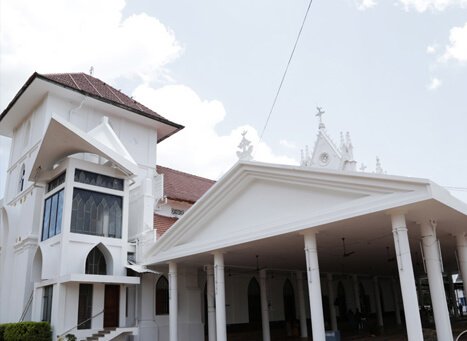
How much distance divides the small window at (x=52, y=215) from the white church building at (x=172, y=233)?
0.08 m

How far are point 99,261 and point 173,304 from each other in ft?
12.3

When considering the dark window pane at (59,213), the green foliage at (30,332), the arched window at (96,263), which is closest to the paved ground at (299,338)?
the arched window at (96,263)

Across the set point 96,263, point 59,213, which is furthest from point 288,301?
point 59,213

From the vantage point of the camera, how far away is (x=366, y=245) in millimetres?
15812

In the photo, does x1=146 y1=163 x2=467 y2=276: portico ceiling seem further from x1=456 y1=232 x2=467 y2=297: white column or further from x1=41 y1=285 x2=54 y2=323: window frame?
x1=41 y1=285 x2=54 y2=323: window frame

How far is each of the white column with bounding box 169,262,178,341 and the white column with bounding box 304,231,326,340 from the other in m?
6.22

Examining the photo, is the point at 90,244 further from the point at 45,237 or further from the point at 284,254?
the point at 284,254

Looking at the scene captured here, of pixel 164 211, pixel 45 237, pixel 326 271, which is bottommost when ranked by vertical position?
pixel 326 271

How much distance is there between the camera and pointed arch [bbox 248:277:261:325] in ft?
75.4

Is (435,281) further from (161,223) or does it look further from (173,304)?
(161,223)

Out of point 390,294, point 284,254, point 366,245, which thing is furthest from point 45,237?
point 390,294

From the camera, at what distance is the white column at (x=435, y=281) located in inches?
417

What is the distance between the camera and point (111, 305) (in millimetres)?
17484

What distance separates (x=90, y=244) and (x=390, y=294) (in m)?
23.2
